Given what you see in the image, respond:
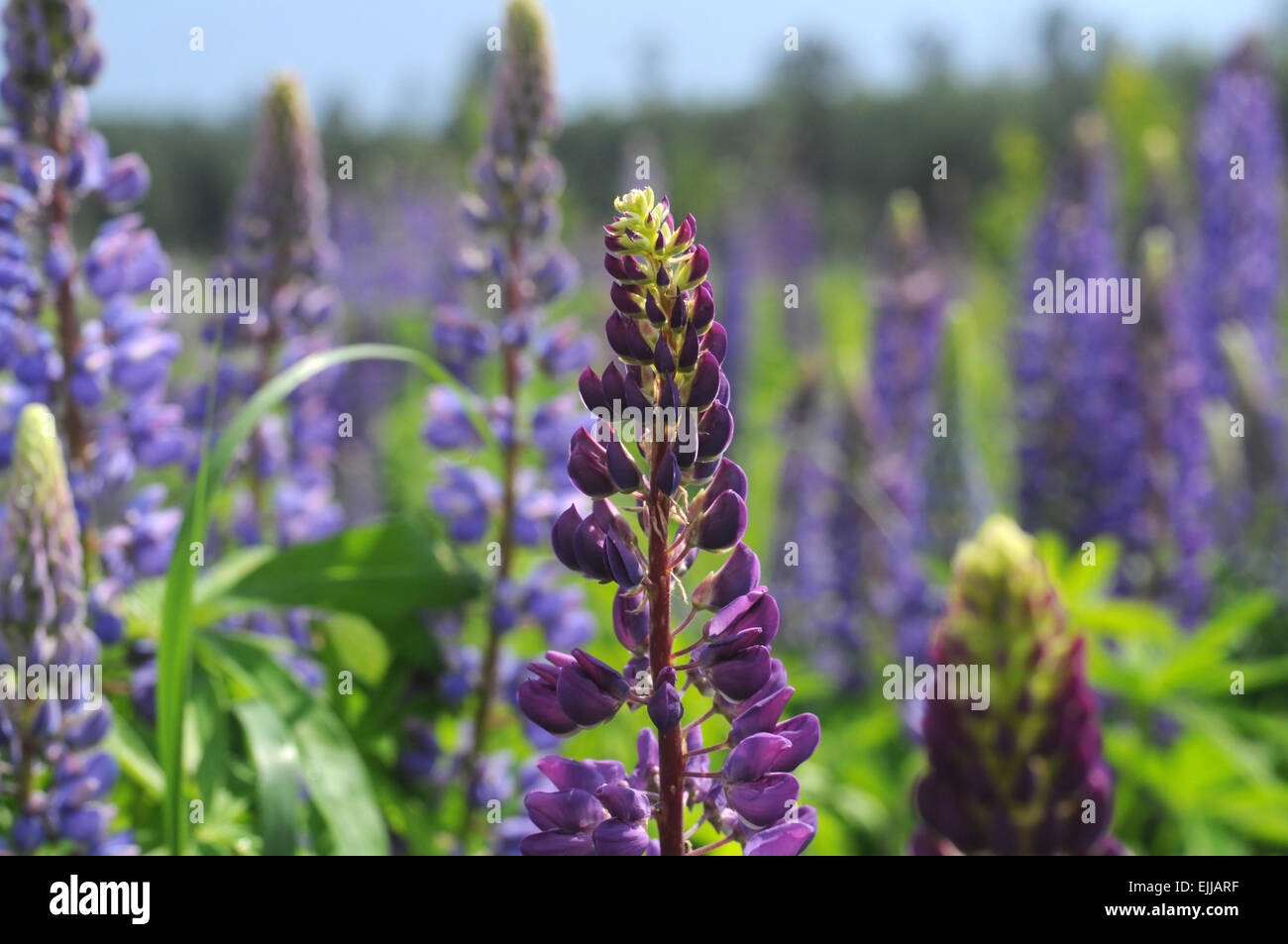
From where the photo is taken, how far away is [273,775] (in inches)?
67.0

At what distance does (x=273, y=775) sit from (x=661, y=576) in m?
0.75

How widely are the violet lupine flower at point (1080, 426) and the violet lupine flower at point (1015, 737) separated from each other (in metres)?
3.15

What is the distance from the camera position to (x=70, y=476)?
2.21 meters

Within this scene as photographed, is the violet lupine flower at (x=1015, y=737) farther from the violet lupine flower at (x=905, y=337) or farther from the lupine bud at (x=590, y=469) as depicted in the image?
the violet lupine flower at (x=905, y=337)

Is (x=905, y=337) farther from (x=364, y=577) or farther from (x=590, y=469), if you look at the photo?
(x=590, y=469)

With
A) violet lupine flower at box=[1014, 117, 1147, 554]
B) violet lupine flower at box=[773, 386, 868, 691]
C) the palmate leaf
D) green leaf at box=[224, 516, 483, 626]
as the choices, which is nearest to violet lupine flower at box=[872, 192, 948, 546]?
violet lupine flower at box=[773, 386, 868, 691]

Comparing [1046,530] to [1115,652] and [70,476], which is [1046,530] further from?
[70,476]

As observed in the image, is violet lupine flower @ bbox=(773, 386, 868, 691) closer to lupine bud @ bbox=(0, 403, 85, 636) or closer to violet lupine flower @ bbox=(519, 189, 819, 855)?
lupine bud @ bbox=(0, 403, 85, 636)

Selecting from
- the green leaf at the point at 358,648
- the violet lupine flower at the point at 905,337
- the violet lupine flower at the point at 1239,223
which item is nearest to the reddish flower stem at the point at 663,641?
the green leaf at the point at 358,648

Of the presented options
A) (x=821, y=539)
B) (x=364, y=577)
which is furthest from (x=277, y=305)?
(x=821, y=539)

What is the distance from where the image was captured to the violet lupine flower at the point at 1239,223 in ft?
19.4

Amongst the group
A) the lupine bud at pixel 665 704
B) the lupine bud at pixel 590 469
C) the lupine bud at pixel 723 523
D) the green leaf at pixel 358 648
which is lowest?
the green leaf at pixel 358 648

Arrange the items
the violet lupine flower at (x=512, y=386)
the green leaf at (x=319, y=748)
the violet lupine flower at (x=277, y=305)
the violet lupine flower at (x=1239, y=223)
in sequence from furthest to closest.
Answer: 1. the violet lupine flower at (x=1239, y=223)
2. the violet lupine flower at (x=277, y=305)
3. the violet lupine flower at (x=512, y=386)
4. the green leaf at (x=319, y=748)
